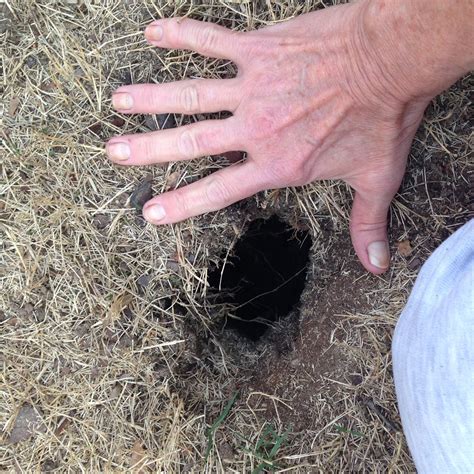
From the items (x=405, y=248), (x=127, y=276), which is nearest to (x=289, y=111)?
(x=405, y=248)

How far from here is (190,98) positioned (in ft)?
5.90

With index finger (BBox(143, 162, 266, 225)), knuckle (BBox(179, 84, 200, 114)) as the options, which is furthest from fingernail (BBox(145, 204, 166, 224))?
knuckle (BBox(179, 84, 200, 114))

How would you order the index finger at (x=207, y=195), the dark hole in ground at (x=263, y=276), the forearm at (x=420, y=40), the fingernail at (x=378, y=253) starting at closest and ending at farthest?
the forearm at (x=420, y=40) < the index finger at (x=207, y=195) < the fingernail at (x=378, y=253) < the dark hole in ground at (x=263, y=276)

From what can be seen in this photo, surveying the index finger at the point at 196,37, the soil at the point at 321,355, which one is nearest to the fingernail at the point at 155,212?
the index finger at the point at 196,37

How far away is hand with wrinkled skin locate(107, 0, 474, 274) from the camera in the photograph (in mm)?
1639

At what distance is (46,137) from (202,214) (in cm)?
60

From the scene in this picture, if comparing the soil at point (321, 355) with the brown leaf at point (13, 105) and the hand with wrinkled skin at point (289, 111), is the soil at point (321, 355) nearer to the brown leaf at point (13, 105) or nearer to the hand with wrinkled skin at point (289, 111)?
the hand with wrinkled skin at point (289, 111)

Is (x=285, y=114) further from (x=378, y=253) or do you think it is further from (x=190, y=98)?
(x=378, y=253)

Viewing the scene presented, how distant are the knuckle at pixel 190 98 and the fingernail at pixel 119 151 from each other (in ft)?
0.77

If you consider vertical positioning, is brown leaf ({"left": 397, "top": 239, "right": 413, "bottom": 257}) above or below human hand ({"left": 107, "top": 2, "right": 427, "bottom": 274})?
below

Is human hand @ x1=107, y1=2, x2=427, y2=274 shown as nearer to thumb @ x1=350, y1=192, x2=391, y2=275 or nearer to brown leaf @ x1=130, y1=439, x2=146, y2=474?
thumb @ x1=350, y1=192, x2=391, y2=275

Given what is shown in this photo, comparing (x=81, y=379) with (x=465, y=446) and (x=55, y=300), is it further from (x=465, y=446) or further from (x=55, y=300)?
(x=465, y=446)

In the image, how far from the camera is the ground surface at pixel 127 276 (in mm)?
1951

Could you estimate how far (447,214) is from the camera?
1.96 meters
